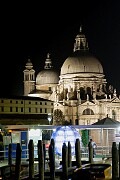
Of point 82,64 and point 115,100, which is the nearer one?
point 115,100

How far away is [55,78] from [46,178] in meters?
56.8

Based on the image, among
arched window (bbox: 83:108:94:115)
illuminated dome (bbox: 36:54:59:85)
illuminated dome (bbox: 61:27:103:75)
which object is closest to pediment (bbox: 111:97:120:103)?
arched window (bbox: 83:108:94:115)

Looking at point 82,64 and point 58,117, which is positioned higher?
point 82,64

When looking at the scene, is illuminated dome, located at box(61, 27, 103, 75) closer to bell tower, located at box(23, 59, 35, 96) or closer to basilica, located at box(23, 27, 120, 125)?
basilica, located at box(23, 27, 120, 125)

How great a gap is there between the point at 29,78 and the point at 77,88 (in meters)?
9.78

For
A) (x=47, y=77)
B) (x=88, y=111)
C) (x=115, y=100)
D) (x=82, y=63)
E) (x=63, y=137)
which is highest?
(x=82, y=63)

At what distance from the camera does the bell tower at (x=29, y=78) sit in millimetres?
76188

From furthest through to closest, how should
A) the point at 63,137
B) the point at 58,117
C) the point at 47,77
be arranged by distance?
the point at 47,77 < the point at 58,117 < the point at 63,137

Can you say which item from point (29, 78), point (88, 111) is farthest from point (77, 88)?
point (29, 78)

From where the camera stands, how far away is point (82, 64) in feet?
232

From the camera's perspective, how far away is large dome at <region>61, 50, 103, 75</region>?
70.7 meters

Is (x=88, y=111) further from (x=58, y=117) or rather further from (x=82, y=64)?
(x=82, y=64)

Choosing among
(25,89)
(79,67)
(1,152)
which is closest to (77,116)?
(79,67)

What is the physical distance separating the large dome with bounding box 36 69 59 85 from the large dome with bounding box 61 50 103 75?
4.50 m
